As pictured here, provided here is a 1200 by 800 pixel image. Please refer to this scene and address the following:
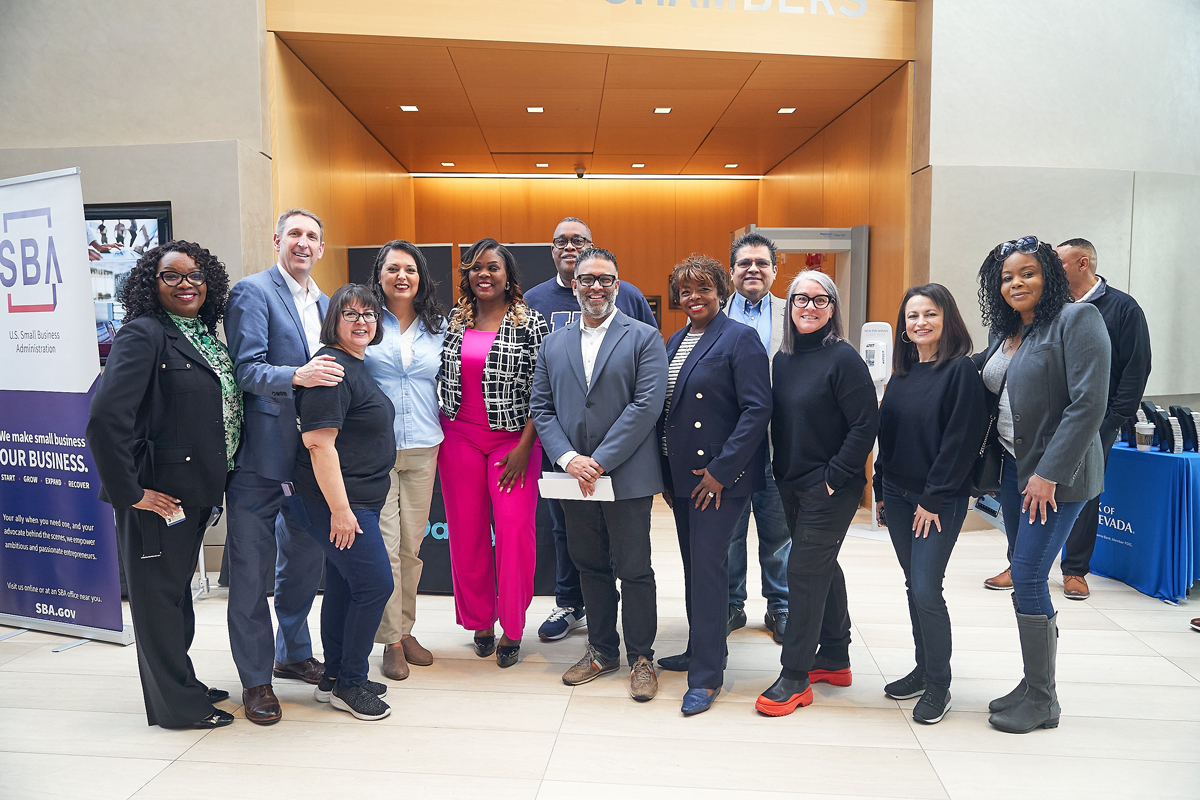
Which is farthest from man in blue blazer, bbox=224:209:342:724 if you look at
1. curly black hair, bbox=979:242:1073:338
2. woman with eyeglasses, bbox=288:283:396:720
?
curly black hair, bbox=979:242:1073:338

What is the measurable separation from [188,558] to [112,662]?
1269 mm

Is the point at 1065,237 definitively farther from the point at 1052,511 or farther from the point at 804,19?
the point at 1052,511

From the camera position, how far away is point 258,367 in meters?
2.90

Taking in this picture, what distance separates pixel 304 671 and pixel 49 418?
75.9 inches

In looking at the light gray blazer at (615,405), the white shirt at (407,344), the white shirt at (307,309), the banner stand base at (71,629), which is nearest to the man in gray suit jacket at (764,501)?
the light gray blazer at (615,405)

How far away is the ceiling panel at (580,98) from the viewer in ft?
19.3

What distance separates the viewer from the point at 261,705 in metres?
3.02

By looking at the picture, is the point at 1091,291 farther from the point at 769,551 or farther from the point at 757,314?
the point at 769,551

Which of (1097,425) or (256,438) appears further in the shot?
(256,438)

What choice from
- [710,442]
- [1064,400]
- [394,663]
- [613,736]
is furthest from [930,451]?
[394,663]

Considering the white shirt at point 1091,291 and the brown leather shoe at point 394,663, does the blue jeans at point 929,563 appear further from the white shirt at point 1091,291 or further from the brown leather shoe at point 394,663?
the white shirt at point 1091,291

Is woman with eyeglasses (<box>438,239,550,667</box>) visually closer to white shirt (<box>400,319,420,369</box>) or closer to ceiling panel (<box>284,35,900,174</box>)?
white shirt (<box>400,319,420,369</box>)

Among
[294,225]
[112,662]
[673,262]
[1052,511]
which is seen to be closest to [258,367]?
[294,225]

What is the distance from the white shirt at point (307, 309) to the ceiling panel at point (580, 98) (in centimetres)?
302
